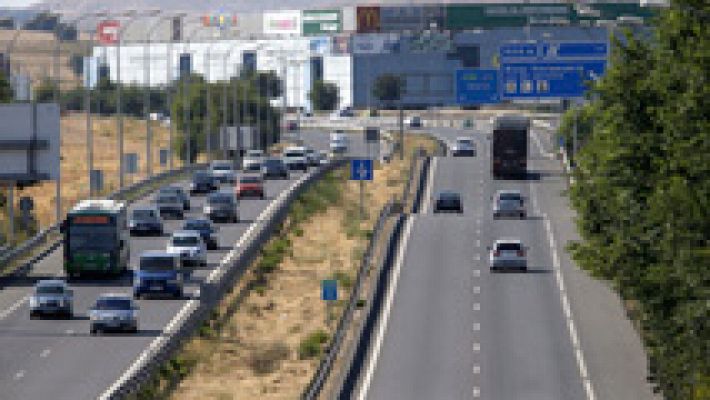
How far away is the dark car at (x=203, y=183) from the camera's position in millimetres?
111688

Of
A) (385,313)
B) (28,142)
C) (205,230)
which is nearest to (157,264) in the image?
(385,313)

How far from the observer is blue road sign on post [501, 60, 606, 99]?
96312 millimetres

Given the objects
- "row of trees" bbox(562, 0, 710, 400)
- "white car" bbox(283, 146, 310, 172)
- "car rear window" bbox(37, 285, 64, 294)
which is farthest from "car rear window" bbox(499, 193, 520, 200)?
"car rear window" bbox(37, 285, 64, 294)

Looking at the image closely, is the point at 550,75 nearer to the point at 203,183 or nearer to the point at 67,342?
the point at 203,183

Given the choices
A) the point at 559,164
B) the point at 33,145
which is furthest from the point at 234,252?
→ the point at 559,164

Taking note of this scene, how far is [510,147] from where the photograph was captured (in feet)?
397

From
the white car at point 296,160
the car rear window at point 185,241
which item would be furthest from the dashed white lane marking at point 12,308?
the white car at point 296,160

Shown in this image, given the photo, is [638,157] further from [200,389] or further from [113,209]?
[113,209]

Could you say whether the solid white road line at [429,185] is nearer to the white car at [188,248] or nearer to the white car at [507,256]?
the white car at [507,256]

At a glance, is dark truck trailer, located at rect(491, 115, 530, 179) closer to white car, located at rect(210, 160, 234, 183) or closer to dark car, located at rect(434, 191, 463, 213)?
dark car, located at rect(434, 191, 463, 213)

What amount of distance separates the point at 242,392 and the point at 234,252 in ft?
90.2

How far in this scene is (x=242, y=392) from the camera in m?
54.7

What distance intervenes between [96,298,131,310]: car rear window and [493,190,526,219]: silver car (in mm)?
41577

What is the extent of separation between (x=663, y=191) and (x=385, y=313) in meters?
24.1
